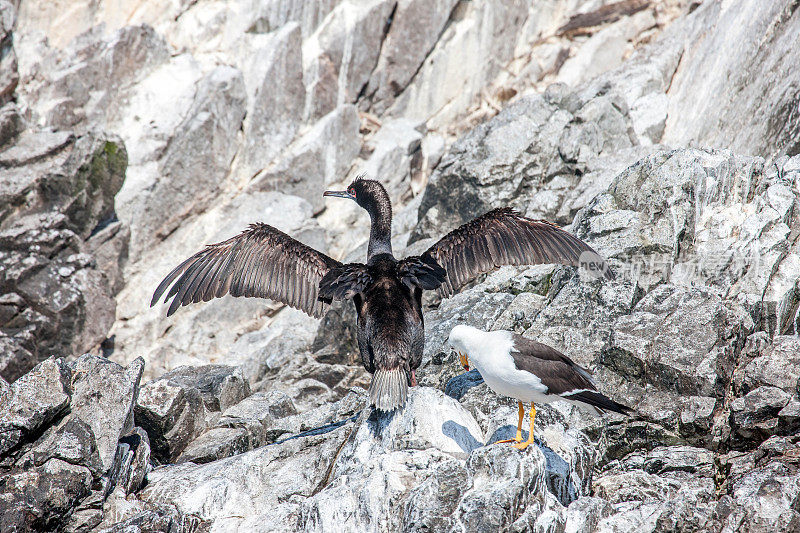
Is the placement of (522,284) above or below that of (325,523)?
below

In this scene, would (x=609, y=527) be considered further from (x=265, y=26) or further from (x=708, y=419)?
(x=265, y=26)

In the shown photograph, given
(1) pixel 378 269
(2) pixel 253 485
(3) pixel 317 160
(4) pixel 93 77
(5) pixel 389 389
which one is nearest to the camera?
(5) pixel 389 389

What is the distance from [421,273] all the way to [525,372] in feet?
7.97

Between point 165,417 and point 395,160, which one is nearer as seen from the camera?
point 165,417

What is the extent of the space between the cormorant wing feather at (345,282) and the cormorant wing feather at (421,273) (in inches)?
19.7

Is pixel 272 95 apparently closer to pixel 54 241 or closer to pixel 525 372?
pixel 54 241

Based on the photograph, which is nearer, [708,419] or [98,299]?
[708,419]

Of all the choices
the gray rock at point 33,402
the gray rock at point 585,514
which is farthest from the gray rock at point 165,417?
the gray rock at point 585,514

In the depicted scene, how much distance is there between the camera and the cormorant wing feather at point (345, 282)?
924 centimetres

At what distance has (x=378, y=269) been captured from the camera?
9.97 m

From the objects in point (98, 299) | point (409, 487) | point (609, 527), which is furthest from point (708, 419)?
point (98, 299)

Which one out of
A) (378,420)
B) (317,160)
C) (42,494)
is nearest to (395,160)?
(317,160)

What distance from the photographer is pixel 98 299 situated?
2036 centimetres

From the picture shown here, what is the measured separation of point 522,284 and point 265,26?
17.9 metres
